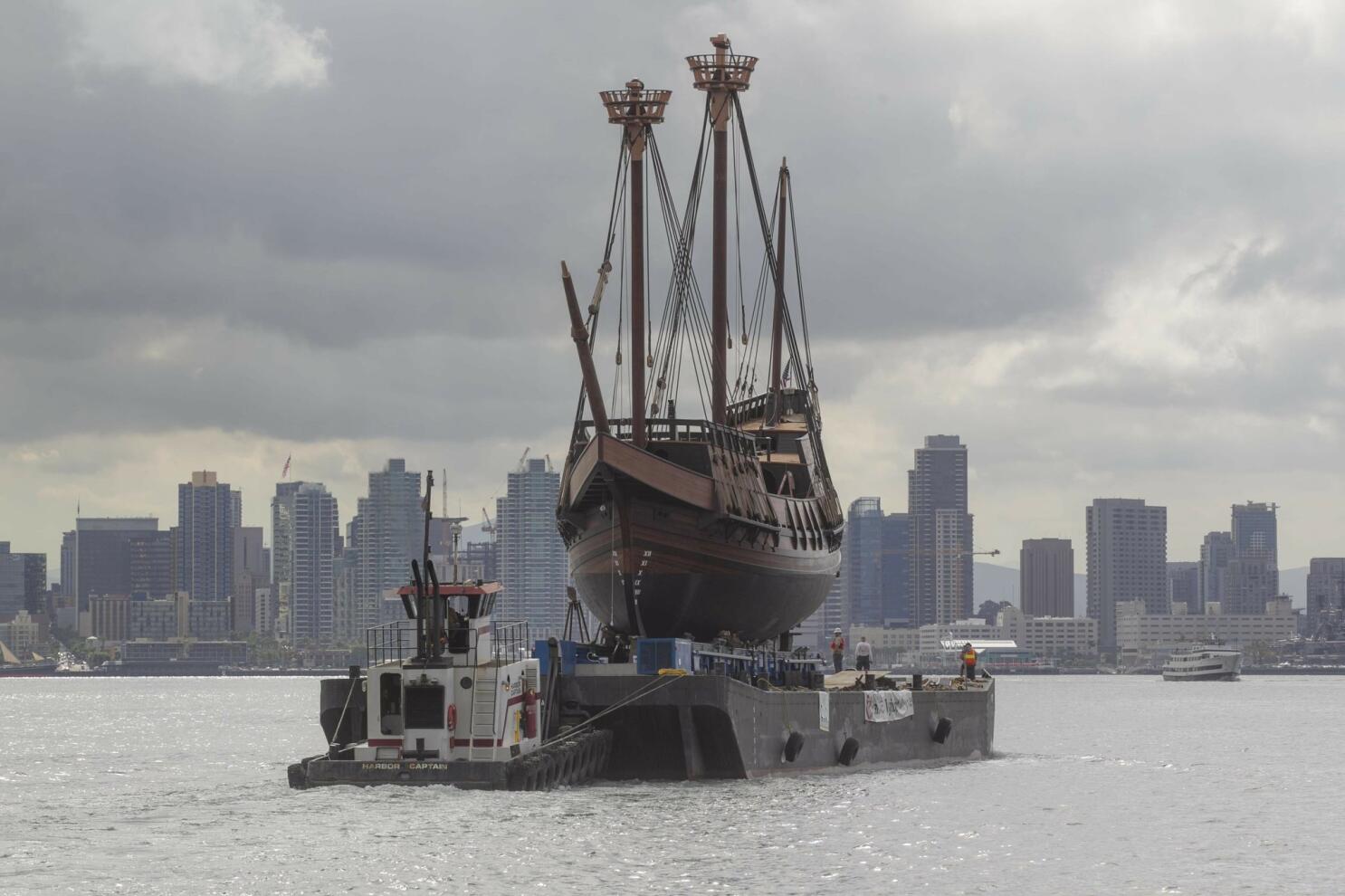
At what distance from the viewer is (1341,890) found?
1875 inches

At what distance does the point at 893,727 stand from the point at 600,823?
23.8 m

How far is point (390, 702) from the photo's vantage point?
53.3 m

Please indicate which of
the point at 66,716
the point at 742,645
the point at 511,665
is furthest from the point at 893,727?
the point at 66,716

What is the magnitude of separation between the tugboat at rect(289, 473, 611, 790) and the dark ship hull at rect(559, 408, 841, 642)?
1416cm

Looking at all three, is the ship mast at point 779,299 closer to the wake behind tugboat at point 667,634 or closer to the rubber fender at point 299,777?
the wake behind tugboat at point 667,634

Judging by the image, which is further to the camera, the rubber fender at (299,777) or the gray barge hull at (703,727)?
the gray barge hull at (703,727)

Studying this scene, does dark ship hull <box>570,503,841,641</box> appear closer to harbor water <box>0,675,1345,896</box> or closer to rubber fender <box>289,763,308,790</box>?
harbor water <box>0,675,1345,896</box>

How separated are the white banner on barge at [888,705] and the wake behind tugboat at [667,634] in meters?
0.10

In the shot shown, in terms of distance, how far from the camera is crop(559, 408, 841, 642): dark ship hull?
6956 centimetres

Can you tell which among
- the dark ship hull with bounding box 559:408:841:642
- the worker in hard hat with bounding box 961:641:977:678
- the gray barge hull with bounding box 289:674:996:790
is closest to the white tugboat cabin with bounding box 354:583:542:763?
the gray barge hull with bounding box 289:674:996:790

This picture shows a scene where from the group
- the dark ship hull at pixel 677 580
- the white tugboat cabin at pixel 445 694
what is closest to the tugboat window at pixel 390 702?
the white tugboat cabin at pixel 445 694

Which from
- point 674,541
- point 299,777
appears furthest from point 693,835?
point 674,541

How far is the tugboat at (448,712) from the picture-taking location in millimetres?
52156

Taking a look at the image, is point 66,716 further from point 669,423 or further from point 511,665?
point 511,665
